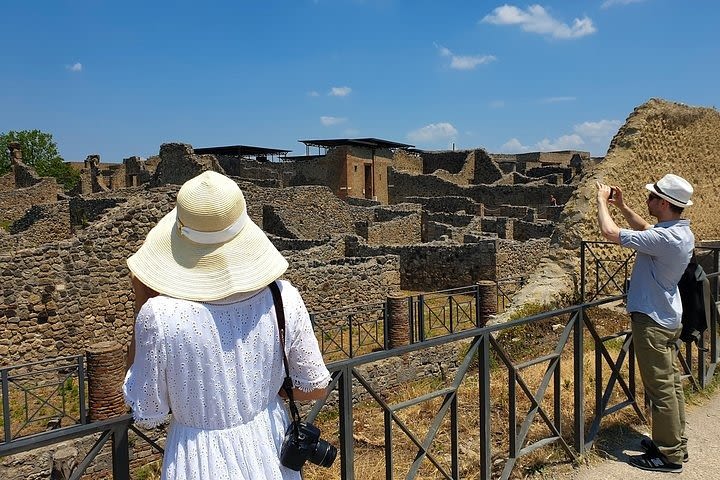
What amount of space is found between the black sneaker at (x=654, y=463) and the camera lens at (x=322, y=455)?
3.03 m

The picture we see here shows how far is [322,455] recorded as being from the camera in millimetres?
2291

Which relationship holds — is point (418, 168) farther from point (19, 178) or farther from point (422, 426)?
point (422, 426)

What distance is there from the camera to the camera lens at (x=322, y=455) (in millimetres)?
2260

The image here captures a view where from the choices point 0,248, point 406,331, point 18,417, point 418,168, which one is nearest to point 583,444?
point 406,331

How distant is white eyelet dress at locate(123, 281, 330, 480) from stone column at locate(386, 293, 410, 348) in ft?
28.7

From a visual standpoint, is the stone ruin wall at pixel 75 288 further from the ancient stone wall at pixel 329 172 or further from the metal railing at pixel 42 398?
the ancient stone wall at pixel 329 172

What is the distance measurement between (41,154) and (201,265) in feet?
197

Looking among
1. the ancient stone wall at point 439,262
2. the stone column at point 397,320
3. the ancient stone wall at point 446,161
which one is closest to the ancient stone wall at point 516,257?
the ancient stone wall at point 439,262

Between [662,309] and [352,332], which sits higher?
[662,309]

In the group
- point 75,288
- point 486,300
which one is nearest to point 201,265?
point 75,288

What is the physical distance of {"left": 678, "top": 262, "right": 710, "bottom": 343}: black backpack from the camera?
4.48 m

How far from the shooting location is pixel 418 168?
1816 inches

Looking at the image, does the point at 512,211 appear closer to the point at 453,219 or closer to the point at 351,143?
the point at 453,219

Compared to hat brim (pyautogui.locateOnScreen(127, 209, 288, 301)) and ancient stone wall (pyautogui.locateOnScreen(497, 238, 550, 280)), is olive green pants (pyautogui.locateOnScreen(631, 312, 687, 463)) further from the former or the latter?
ancient stone wall (pyautogui.locateOnScreen(497, 238, 550, 280))
